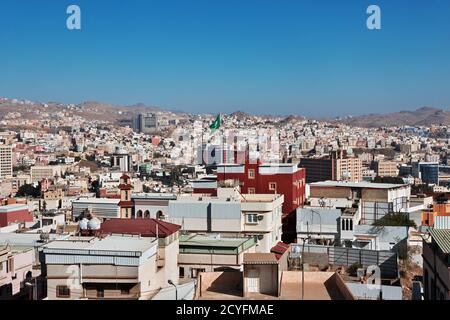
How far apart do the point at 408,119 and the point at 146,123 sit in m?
21.7

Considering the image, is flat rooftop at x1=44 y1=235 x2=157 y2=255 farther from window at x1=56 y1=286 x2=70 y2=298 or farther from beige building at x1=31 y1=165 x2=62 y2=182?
beige building at x1=31 y1=165 x2=62 y2=182

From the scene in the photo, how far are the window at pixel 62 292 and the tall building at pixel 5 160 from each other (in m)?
29.4

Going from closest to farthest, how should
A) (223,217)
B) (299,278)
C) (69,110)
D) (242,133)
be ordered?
(299,278) → (223,217) → (242,133) → (69,110)

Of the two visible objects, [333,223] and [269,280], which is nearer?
[269,280]

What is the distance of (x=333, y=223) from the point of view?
6082mm

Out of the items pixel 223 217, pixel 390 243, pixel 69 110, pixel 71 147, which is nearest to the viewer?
pixel 223 217

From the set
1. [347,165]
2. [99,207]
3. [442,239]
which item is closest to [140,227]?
[442,239]

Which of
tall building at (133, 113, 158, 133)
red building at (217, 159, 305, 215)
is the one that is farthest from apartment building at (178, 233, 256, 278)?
tall building at (133, 113, 158, 133)

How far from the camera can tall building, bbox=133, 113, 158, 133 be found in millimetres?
53688

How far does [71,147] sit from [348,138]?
17248 mm

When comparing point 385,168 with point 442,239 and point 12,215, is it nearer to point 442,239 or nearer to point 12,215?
point 12,215

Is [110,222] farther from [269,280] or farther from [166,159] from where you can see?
[166,159]
